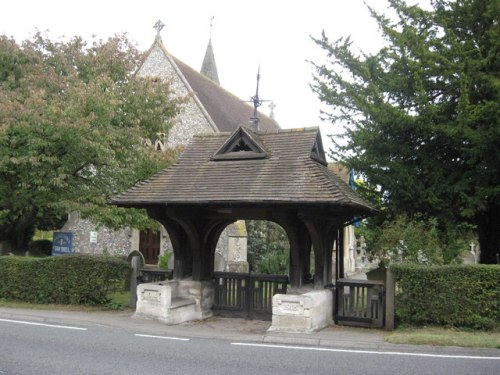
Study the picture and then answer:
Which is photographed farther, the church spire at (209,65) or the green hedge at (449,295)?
the church spire at (209,65)

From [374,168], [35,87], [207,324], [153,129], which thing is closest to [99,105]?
[35,87]

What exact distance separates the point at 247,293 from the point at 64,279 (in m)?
4.92

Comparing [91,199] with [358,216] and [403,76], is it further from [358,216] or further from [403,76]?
[403,76]

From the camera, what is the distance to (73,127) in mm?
13711

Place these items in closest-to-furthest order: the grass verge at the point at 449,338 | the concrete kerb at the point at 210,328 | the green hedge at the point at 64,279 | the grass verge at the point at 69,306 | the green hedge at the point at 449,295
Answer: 1. the grass verge at the point at 449,338
2. the concrete kerb at the point at 210,328
3. the green hedge at the point at 449,295
4. the grass verge at the point at 69,306
5. the green hedge at the point at 64,279

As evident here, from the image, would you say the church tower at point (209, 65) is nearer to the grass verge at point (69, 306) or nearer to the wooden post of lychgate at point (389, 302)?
the grass verge at point (69, 306)

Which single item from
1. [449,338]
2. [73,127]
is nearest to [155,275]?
[73,127]

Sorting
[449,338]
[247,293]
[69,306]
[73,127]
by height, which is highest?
[73,127]

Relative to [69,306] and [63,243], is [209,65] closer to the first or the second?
[63,243]

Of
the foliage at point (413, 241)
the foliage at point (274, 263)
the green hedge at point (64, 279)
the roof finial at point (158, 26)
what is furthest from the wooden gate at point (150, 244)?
the foliage at point (413, 241)

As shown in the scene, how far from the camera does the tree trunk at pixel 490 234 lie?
44.0 ft

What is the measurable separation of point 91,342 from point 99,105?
7806 millimetres

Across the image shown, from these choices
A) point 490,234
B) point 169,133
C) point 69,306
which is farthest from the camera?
point 169,133

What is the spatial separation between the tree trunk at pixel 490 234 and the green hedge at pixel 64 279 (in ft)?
31.3
